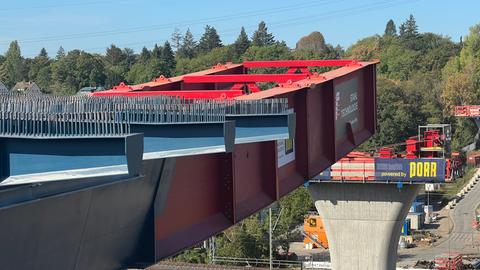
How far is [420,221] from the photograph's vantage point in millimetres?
54531

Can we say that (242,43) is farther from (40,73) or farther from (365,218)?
(365,218)

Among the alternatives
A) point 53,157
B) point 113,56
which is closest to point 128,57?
point 113,56

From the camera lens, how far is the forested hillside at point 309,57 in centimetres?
5506

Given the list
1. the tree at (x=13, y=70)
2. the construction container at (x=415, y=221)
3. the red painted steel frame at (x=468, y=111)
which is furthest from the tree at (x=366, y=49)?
the construction container at (x=415, y=221)

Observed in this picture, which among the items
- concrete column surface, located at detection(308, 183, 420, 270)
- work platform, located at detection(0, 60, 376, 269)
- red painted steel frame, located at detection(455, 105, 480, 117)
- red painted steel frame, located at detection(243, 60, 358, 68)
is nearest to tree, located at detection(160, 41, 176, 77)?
red painted steel frame, located at detection(455, 105, 480, 117)

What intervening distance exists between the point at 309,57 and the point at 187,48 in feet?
208

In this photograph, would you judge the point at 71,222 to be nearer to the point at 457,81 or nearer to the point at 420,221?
the point at 420,221

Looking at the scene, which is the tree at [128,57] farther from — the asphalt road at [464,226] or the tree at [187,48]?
the asphalt road at [464,226]

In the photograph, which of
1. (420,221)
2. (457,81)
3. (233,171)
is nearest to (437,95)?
(457,81)

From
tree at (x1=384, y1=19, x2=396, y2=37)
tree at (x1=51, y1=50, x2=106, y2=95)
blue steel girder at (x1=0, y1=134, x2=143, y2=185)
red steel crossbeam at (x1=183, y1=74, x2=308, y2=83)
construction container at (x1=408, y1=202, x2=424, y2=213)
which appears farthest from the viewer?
tree at (x1=384, y1=19, x2=396, y2=37)

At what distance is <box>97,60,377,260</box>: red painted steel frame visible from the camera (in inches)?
404

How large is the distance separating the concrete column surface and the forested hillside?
13.9 m

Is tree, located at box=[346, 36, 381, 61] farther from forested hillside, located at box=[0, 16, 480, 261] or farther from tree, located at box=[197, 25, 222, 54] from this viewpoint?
tree, located at box=[197, 25, 222, 54]

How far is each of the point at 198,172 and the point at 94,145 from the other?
14.1 feet
